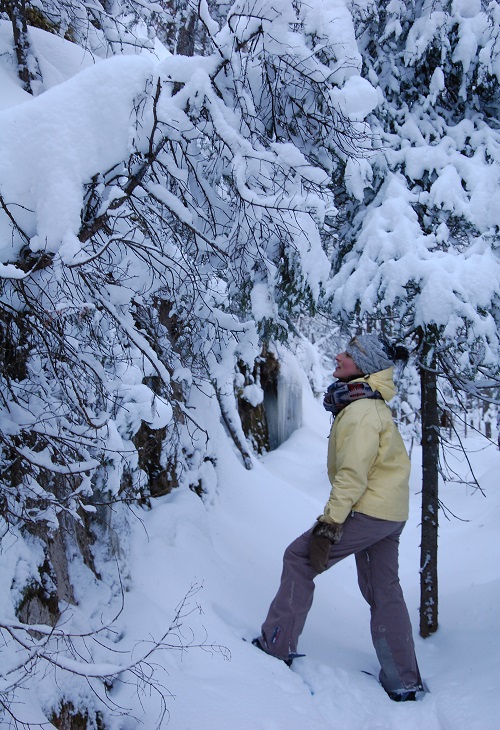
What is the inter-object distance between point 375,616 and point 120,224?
2.80 meters

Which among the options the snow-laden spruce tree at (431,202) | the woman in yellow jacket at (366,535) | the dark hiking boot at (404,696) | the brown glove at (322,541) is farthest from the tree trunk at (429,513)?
the brown glove at (322,541)

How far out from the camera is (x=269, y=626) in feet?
12.0

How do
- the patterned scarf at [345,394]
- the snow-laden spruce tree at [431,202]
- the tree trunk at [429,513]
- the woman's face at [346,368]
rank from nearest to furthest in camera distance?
the patterned scarf at [345,394] < the woman's face at [346,368] < the snow-laden spruce tree at [431,202] < the tree trunk at [429,513]

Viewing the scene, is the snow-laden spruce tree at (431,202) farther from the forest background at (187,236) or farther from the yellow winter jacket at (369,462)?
the yellow winter jacket at (369,462)

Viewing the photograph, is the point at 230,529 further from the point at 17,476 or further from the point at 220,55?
the point at 220,55

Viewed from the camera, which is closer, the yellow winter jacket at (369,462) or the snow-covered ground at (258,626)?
the snow-covered ground at (258,626)

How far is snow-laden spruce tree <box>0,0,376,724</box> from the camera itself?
239cm

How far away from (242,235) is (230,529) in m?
3.54

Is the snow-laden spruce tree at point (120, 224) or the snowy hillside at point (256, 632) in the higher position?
the snow-laden spruce tree at point (120, 224)

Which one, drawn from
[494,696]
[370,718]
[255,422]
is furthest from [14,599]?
[255,422]

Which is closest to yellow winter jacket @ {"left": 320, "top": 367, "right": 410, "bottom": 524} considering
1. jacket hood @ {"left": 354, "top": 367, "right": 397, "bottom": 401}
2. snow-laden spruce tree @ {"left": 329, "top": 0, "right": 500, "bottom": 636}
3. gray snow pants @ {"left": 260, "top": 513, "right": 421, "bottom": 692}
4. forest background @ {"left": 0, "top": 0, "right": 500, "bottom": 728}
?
jacket hood @ {"left": 354, "top": 367, "right": 397, "bottom": 401}

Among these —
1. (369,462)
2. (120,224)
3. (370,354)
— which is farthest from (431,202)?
(120,224)

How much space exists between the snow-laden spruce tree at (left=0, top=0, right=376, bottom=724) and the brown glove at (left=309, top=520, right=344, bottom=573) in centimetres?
111

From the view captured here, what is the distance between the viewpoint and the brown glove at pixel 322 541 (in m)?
3.49
